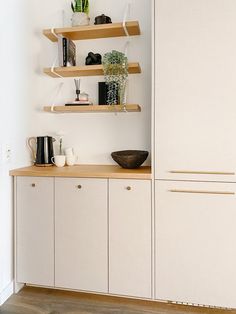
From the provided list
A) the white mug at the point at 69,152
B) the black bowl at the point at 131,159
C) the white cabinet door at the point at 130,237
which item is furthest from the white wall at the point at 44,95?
the white cabinet door at the point at 130,237

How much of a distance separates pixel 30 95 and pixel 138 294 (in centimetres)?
187

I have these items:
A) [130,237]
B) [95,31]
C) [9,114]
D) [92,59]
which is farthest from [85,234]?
[95,31]

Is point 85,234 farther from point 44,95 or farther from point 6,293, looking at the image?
point 44,95

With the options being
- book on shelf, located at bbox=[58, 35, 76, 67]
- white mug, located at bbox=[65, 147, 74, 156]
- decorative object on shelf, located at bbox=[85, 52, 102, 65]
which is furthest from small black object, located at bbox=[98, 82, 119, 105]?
white mug, located at bbox=[65, 147, 74, 156]

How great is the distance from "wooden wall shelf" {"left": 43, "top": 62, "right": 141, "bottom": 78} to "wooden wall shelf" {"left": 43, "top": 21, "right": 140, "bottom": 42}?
300 mm

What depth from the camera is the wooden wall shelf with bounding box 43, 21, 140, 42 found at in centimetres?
221

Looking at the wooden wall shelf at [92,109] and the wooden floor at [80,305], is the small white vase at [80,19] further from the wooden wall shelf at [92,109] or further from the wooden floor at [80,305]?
the wooden floor at [80,305]

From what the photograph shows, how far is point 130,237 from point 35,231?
748 mm

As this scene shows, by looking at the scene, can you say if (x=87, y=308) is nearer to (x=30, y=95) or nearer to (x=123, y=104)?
(x=123, y=104)

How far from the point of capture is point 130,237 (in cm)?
197
